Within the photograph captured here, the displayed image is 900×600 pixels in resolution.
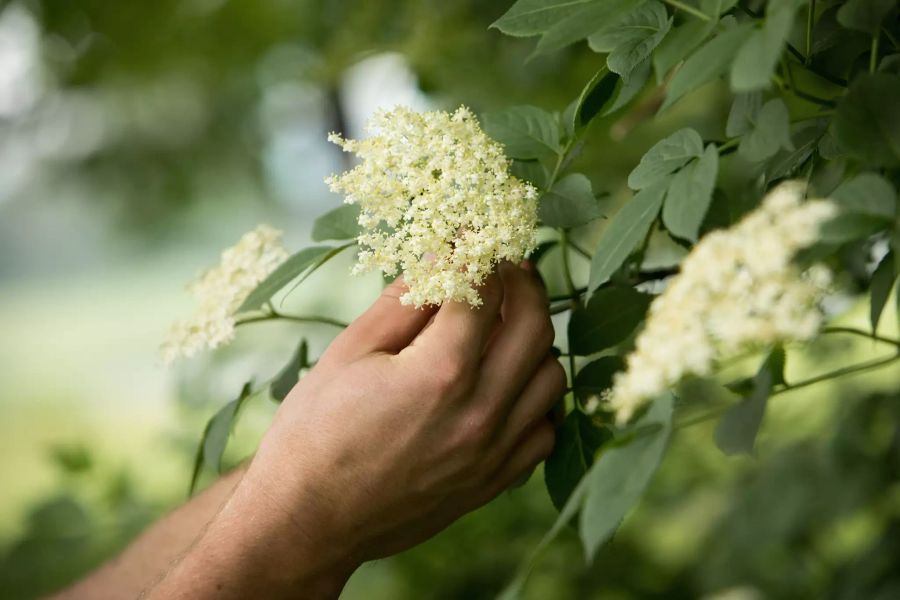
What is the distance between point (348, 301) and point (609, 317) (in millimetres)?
1709

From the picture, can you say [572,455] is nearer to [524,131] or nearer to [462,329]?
[462,329]

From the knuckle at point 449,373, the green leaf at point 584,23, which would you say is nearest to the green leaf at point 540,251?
the knuckle at point 449,373

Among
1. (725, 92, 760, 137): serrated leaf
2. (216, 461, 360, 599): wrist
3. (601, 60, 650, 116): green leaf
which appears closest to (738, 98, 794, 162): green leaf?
(725, 92, 760, 137): serrated leaf

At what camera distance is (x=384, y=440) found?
0.68 m

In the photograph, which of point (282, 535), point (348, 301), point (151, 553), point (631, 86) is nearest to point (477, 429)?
point (282, 535)

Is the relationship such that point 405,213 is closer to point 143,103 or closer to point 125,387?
point 143,103

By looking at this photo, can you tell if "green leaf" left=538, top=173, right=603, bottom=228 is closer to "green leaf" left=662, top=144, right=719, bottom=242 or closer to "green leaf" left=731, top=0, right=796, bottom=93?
"green leaf" left=662, top=144, right=719, bottom=242

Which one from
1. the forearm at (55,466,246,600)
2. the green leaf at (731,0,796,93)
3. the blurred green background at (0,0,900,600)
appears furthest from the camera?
the blurred green background at (0,0,900,600)

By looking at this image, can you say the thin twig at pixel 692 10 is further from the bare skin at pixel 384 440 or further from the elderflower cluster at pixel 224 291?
the elderflower cluster at pixel 224 291

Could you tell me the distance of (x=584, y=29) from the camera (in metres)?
0.55

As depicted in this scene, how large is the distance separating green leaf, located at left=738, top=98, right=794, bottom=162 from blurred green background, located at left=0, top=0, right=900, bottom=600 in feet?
1.45

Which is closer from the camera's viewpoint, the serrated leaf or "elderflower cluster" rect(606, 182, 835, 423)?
"elderflower cluster" rect(606, 182, 835, 423)

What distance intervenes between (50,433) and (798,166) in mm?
5284

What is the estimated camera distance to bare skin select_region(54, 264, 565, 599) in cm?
68
